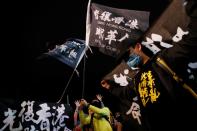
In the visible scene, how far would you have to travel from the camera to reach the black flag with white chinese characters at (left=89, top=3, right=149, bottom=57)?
4.31 meters

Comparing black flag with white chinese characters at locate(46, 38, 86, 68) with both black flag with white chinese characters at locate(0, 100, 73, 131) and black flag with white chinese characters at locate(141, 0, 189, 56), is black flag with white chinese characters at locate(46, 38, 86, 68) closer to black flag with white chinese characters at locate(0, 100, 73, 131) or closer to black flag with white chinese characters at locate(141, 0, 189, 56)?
black flag with white chinese characters at locate(0, 100, 73, 131)

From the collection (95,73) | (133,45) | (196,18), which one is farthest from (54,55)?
(196,18)

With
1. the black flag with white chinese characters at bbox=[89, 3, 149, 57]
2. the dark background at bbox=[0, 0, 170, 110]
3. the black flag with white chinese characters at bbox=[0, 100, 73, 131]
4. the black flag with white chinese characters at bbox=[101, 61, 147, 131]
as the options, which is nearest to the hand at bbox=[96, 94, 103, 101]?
the dark background at bbox=[0, 0, 170, 110]

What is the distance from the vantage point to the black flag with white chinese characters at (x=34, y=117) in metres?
3.91

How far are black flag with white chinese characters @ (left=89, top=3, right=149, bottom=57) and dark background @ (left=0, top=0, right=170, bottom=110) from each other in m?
0.38

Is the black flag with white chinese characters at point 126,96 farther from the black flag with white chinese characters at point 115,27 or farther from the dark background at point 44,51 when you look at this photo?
the dark background at point 44,51

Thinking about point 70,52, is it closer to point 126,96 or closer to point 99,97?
point 99,97

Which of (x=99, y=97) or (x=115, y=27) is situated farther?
(x=99, y=97)

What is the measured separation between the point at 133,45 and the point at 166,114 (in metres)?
1.79

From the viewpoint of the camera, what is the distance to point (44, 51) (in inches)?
192

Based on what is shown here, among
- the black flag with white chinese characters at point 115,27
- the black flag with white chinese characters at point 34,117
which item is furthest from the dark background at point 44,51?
the black flag with white chinese characters at point 34,117

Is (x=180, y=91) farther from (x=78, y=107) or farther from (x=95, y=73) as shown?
(x=95, y=73)

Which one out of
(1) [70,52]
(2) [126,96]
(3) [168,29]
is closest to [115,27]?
(1) [70,52]

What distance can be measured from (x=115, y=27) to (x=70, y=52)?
818mm
